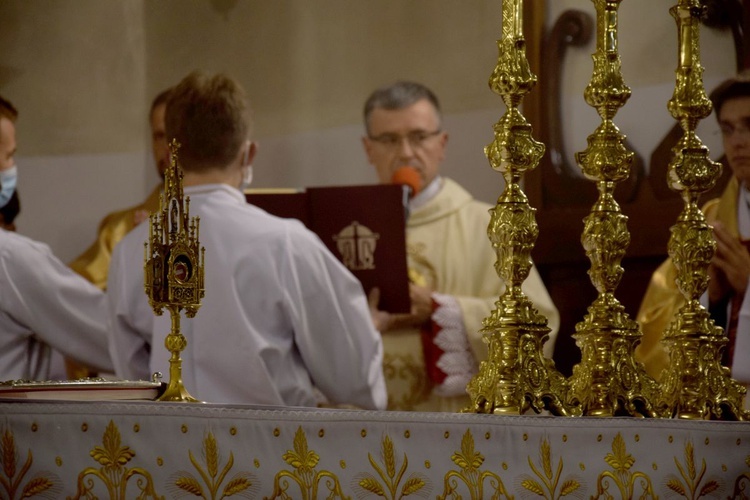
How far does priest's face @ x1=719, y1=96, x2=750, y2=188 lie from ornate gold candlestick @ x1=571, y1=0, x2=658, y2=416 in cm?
278

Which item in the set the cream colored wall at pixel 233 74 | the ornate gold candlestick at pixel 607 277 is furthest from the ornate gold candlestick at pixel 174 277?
the cream colored wall at pixel 233 74

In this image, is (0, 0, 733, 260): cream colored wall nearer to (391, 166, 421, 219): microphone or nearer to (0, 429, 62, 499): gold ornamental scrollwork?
(391, 166, 421, 219): microphone

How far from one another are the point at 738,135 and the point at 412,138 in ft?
5.20

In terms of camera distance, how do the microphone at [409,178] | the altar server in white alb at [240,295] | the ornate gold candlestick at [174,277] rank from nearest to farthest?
the ornate gold candlestick at [174,277] < the altar server in white alb at [240,295] < the microphone at [409,178]

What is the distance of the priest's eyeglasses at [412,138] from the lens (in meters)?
6.11

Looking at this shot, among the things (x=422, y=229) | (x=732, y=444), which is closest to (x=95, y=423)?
(x=732, y=444)

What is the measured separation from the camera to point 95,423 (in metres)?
1.63

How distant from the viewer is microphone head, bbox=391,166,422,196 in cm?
605

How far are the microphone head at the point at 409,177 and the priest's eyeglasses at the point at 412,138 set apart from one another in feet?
0.39

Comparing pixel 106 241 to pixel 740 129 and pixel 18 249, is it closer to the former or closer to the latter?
pixel 18 249

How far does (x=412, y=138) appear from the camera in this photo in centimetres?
613

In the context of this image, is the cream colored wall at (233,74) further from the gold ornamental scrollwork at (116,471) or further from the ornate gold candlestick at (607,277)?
the gold ornamental scrollwork at (116,471)

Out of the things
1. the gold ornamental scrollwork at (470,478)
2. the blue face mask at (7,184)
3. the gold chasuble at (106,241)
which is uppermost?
the blue face mask at (7,184)

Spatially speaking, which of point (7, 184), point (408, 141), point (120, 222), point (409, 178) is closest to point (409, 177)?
point (409, 178)
